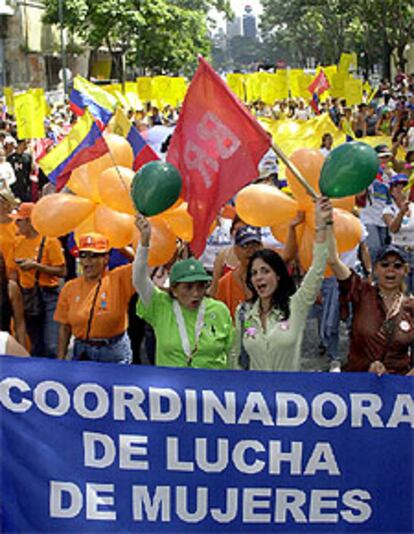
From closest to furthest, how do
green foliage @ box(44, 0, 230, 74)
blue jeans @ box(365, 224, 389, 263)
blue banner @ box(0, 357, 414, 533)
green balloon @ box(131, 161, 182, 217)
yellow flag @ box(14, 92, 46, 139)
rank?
blue banner @ box(0, 357, 414, 533) < green balloon @ box(131, 161, 182, 217) < blue jeans @ box(365, 224, 389, 263) < yellow flag @ box(14, 92, 46, 139) < green foliage @ box(44, 0, 230, 74)

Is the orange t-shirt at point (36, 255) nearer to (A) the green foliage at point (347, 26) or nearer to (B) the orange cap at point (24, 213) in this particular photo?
(B) the orange cap at point (24, 213)

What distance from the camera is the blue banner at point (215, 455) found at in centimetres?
332

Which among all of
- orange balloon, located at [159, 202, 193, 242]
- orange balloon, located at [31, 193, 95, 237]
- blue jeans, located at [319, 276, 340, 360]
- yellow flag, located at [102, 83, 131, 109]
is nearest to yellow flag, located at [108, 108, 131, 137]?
orange balloon, located at [31, 193, 95, 237]

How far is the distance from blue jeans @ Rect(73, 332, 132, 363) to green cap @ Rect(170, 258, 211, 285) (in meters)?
0.93

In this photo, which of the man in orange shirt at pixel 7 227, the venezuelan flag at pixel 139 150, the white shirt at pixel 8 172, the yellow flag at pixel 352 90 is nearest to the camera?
the man in orange shirt at pixel 7 227

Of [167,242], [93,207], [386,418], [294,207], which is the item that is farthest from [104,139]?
[386,418]

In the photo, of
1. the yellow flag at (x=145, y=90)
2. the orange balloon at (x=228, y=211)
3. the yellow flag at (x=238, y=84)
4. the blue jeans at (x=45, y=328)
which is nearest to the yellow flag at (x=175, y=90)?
the yellow flag at (x=145, y=90)

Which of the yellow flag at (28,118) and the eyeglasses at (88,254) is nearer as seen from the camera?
the eyeglasses at (88,254)

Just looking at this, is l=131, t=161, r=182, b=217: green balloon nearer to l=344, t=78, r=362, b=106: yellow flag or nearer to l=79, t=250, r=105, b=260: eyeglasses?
l=79, t=250, r=105, b=260: eyeglasses

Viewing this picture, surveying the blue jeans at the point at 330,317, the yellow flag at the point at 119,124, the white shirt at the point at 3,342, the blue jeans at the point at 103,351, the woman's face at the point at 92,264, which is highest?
the yellow flag at the point at 119,124

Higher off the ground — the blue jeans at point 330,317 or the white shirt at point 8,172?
the white shirt at point 8,172

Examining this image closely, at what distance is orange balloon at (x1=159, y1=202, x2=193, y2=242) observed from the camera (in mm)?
4910

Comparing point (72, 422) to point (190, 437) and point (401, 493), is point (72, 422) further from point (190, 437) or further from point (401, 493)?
point (401, 493)

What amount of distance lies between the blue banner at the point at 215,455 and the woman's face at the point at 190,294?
2.21 ft
